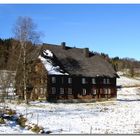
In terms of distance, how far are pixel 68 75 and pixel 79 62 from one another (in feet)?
14.0

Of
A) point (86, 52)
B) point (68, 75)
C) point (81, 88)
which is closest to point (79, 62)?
point (86, 52)

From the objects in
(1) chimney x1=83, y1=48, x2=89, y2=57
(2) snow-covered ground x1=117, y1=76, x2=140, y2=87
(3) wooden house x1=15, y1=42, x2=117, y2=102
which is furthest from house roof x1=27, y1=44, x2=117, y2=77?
(2) snow-covered ground x1=117, y1=76, x2=140, y2=87

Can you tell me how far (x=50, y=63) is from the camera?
178 feet

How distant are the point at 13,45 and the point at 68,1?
25.5 metres

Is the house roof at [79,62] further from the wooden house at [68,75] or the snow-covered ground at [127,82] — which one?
the snow-covered ground at [127,82]

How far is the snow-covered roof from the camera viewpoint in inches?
2108

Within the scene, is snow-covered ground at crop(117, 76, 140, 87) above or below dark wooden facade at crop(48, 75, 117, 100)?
above

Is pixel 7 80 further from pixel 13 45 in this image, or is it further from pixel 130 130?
pixel 13 45

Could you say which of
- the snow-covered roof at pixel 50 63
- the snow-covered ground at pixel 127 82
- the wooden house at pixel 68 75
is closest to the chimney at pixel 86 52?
the wooden house at pixel 68 75

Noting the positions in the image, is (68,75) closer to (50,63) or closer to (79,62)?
(50,63)

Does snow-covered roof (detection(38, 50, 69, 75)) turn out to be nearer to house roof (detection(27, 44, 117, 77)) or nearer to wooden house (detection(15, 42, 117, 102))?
→ wooden house (detection(15, 42, 117, 102))

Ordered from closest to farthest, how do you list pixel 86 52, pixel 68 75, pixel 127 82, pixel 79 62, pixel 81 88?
1. pixel 68 75
2. pixel 81 88
3. pixel 79 62
4. pixel 86 52
5. pixel 127 82
